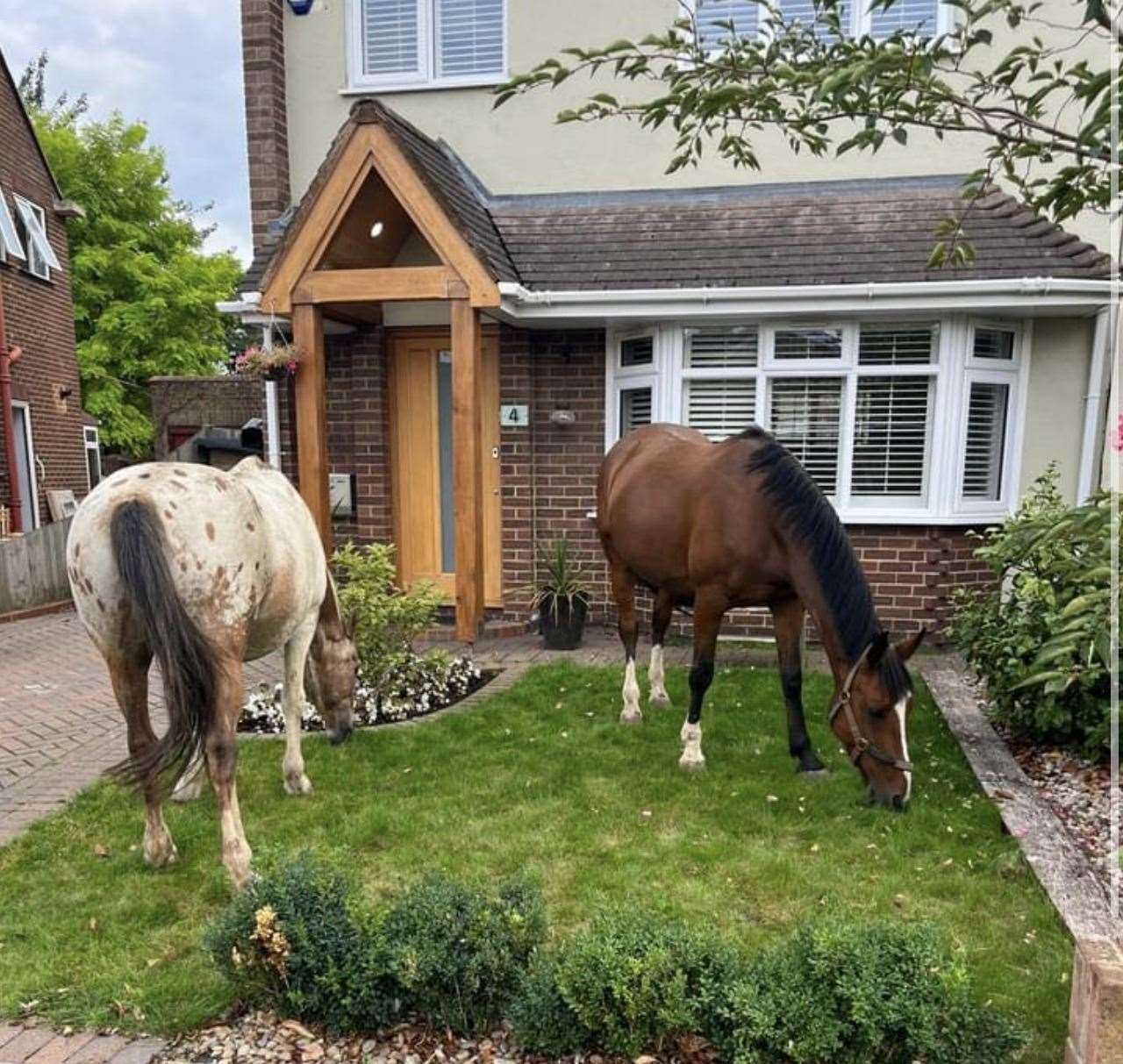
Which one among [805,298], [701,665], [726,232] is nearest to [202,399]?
[726,232]

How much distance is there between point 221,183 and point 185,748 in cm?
3828

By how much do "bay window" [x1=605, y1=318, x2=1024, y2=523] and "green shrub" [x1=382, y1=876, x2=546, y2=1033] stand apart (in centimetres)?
569

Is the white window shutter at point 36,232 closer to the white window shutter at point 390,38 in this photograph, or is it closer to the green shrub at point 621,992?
the white window shutter at point 390,38

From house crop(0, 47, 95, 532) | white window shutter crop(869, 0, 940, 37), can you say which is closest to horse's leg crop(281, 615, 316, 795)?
white window shutter crop(869, 0, 940, 37)

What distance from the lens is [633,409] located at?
777 centimetres

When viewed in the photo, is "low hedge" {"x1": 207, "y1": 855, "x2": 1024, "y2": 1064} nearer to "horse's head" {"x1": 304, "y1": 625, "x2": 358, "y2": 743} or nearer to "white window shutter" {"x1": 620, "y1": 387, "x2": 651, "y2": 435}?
"horse's head" {"x1": 304, "y1": 625, "x2": 358, "y2": 743}

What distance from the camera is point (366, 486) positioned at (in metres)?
8.06

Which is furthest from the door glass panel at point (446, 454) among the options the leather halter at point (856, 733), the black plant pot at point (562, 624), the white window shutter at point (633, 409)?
the leather halter at point (856, 733)

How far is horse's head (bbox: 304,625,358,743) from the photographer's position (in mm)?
4391

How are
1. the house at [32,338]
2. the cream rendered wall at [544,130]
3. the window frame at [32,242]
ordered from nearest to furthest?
the cream rendered wall at [544,130], the house at [32,338], the window frame at [32,242]

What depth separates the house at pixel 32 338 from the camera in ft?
42.3

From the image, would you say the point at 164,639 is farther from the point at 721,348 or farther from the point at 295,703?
the point at 721,348

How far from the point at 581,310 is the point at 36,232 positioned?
12424mm

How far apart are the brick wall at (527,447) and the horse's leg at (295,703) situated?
12.8 feet
